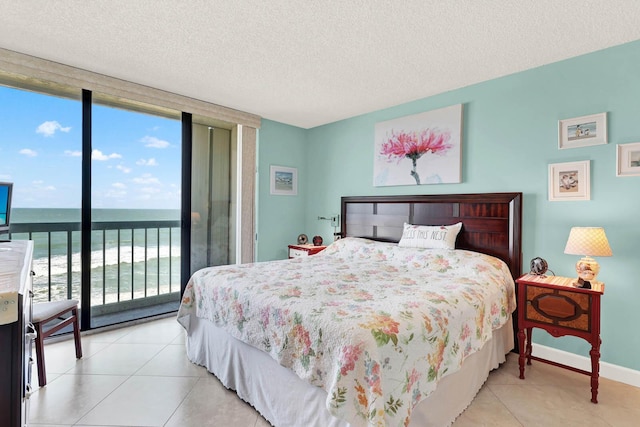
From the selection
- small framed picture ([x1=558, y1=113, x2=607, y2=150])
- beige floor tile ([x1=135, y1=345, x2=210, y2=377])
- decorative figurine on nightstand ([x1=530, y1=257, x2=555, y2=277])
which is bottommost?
beige floor tile ([x1=135, y1=345, x2=210, y2=377])

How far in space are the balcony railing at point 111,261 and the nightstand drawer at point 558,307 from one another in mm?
3955

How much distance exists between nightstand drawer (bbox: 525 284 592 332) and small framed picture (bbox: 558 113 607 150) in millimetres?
1200

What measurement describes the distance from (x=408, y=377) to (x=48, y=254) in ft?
12.4

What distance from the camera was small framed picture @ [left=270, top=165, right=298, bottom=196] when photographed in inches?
173

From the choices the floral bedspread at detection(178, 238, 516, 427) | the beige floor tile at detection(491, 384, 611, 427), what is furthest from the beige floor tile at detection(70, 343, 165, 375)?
the beige floor tile at detection(491, 384, 611, 427)

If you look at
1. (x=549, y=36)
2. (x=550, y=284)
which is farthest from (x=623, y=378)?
(x=549, y=36)

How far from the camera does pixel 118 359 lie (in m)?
2.51

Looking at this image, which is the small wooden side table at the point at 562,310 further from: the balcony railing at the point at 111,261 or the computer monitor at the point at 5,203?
the balcony railing at the point at 111,261

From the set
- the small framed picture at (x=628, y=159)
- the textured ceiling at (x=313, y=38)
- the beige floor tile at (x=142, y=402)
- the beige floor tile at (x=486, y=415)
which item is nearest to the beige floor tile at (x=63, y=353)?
the beige floor tile at (x=142, y=402)

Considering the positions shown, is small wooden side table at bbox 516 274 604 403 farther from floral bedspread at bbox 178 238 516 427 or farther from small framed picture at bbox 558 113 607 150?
small framed picture at bbox 558 113 607 150

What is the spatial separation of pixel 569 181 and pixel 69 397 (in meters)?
3.92

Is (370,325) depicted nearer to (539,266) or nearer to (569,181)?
(539,266)

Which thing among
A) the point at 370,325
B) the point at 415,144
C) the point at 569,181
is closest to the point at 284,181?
the point at 415,144

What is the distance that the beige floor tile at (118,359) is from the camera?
A: 2322mm
